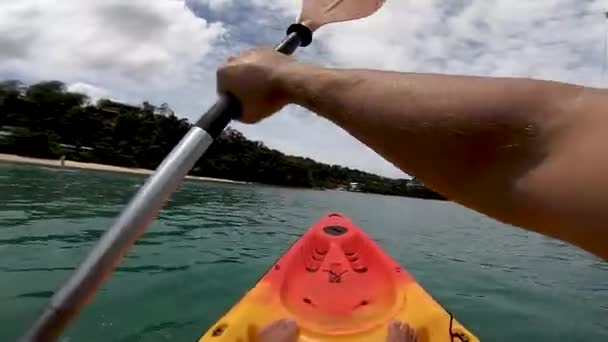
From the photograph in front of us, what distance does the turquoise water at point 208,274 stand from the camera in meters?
4.40

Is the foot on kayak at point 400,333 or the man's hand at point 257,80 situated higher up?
the man's hand at point 257,80

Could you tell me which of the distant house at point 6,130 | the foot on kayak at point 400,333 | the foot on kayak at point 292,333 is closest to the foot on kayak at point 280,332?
the foot on kayak at point 292,333

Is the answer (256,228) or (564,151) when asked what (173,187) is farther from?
(256,228)

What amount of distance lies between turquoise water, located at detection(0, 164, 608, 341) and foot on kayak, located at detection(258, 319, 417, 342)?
156 cm

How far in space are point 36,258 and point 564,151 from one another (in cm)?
710

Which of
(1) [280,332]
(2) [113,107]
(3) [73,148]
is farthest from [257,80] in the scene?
(2) [113,107]

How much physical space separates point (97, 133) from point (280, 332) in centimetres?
3953

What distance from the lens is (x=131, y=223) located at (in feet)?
3.28

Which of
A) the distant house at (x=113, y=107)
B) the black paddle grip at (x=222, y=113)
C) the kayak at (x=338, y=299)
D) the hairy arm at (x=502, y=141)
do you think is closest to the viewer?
the hairy arm at (x=502, y=141)

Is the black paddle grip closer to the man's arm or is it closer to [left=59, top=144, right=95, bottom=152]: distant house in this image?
the man's arm

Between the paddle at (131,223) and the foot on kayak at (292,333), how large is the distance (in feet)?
5.65

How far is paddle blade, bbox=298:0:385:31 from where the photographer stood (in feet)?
5.80

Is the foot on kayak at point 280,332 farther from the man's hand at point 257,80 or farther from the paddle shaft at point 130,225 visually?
the man's hand at point 257,80

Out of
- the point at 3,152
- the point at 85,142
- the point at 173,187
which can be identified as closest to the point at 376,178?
the point at 85,142
